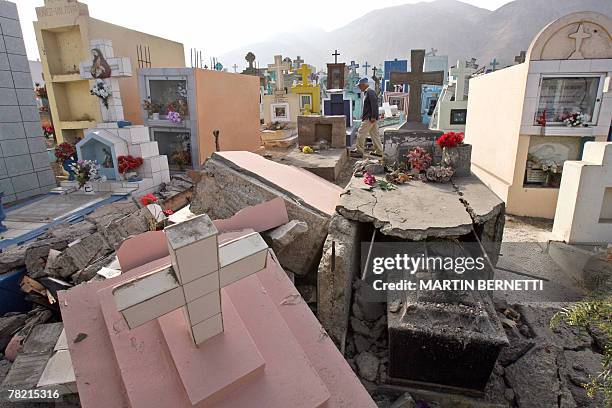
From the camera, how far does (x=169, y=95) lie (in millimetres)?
9609

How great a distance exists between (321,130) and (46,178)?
24.7 ft

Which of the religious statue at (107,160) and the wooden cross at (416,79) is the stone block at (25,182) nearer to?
the religious statue at (107,160)

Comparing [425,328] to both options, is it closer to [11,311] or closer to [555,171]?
[11,311]

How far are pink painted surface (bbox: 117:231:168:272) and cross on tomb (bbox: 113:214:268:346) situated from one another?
1340mm

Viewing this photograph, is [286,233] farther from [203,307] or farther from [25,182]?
[25,182]

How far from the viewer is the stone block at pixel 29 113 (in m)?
7.58

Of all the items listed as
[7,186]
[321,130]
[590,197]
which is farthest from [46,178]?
[590,197]

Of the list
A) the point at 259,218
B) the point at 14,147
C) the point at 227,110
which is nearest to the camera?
the point at 259,218

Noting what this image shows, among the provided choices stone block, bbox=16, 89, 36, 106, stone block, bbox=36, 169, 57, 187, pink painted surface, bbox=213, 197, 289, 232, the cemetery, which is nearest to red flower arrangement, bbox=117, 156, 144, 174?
the cemetery

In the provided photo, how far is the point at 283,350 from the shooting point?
2209 mm

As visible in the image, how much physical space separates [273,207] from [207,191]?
1515 millimetres

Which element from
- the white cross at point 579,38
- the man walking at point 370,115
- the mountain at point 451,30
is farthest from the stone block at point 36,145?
the mountain at point 451,30

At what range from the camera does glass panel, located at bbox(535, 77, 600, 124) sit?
7.48 metres

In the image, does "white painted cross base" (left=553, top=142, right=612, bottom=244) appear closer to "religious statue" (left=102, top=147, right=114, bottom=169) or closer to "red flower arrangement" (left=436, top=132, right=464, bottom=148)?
"red flower arrangement" (left=436, top=132, right=464, bottom=148)
